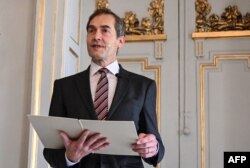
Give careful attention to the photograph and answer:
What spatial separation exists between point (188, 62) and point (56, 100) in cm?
116

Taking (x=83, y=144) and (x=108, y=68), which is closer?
(x=83, y=144)

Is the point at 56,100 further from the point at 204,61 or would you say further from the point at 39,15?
the point at 204,61

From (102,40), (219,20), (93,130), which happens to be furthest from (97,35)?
(219,20)

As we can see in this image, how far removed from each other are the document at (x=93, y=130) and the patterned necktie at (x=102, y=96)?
0.13 m

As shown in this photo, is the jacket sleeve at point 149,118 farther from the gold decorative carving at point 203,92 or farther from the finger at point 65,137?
the gold decorative carving at point 203,92

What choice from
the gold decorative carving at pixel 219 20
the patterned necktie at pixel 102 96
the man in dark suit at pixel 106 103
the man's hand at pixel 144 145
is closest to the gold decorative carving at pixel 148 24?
the gold decorative carving at pixel 219 20

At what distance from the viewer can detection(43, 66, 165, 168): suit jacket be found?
1.17m

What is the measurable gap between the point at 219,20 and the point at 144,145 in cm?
139

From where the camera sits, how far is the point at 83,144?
1.06 m

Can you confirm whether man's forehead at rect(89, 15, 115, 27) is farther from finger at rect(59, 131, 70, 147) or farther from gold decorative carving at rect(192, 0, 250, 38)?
gold decorative carving at rect(192, 0, 250, 38)

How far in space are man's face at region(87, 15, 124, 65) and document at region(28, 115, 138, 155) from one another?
0.31m

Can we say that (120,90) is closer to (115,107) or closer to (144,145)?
(115,107)

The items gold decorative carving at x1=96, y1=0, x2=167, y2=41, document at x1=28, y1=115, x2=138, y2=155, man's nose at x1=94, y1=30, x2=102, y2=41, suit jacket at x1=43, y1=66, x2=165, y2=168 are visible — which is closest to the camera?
document at x1=28, y1=115, x2=138, y2=155

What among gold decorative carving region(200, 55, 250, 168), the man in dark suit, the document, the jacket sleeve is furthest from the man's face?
gold decorative carving region(200, 55, 250, 168)
